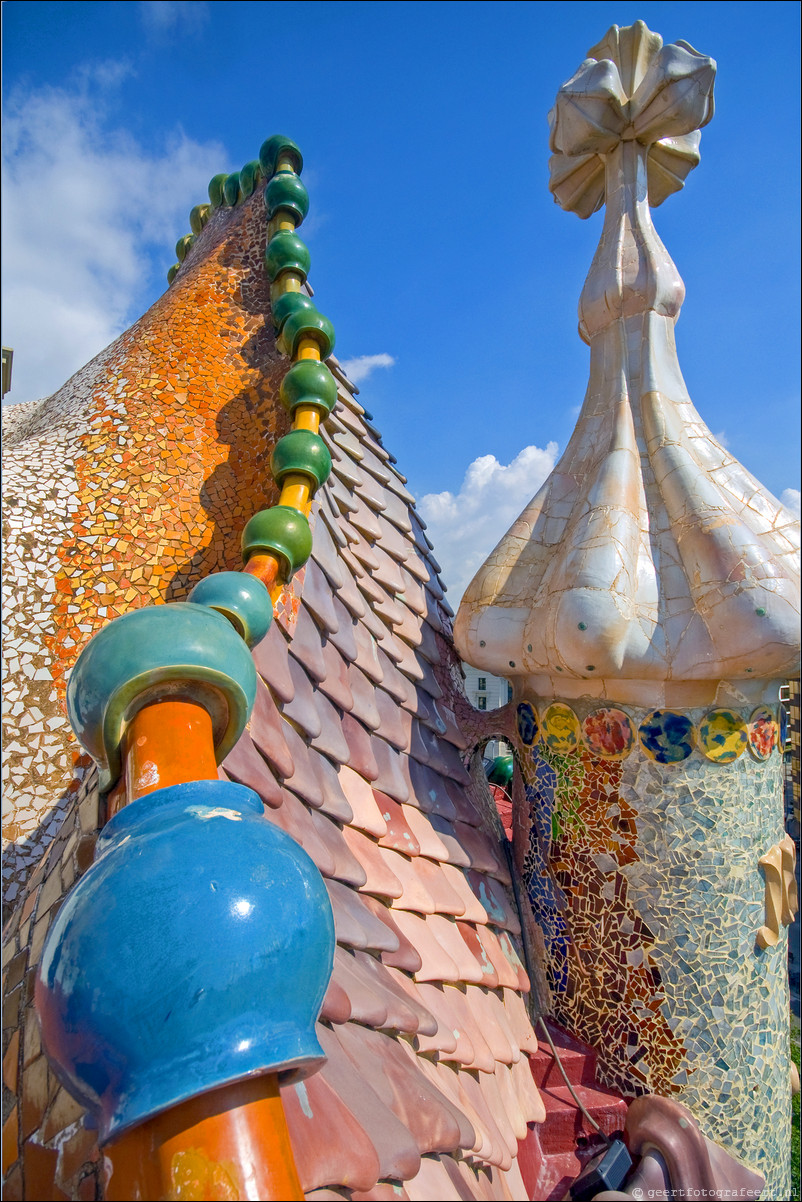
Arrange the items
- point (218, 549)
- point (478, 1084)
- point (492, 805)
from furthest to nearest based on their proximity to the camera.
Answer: point (492, 805)
point (218, 549)
point (478, 1084)

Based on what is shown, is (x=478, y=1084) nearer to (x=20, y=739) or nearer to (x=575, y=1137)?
(x=575, y=1137)

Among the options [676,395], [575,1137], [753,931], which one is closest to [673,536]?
[676,395]

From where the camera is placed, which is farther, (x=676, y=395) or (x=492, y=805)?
(x=492, y=805)

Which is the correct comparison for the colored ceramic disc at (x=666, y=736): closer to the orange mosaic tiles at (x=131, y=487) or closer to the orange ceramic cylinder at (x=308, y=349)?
the orange mosaic tiles at (x=131, y=487)

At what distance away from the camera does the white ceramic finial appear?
7.32ft

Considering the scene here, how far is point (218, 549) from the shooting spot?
8.68 feet

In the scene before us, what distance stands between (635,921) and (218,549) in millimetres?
1817

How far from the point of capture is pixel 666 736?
232 centimetres

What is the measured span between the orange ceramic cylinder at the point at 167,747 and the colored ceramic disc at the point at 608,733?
149 centimetres

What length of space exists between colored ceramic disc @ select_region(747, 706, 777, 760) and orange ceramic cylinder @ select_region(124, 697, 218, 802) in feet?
5.87

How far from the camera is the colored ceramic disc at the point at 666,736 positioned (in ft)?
7.57

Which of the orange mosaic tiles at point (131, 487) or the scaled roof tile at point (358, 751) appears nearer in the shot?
the scaled roof tile at point (358, 751)

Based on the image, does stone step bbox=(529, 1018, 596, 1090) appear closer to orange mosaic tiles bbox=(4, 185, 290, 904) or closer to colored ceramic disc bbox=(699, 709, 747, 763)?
colored ceramic disc bbox=(699, 709, 747, 763)

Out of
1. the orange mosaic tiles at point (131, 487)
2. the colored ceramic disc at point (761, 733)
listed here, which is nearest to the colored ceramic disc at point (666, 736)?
the colored ceramic disc at point (761, 733)
